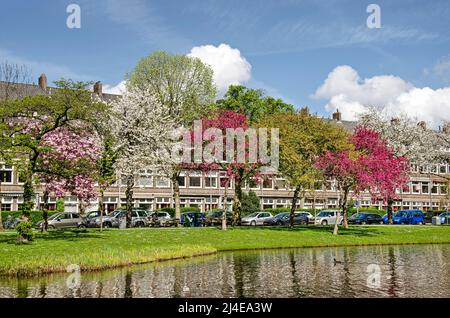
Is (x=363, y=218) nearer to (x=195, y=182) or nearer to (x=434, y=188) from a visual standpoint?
(x=195, y=182)

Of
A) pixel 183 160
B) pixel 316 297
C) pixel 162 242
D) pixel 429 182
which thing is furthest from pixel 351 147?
pixel 429 182

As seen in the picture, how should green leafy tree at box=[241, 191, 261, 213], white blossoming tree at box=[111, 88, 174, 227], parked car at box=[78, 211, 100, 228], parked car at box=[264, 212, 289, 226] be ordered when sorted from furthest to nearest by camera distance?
green leafy tree at box=[241, 191, 261, 213]
parked car at box=[264, 212, 289, 226]
parked car at box=[78, 211, 100, 228]
white blossoming tree at box=[111, 88, 174, 227]

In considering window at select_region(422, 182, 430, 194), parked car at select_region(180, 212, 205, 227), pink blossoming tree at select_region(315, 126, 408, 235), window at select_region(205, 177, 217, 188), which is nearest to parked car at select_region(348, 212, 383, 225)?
pink blossoming tree at select_region(315, 126, 408, 235)

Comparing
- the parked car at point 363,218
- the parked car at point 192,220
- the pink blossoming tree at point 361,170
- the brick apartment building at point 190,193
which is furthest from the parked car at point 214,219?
the parked car at point 363,218

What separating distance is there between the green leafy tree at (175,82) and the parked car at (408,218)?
1163 inches

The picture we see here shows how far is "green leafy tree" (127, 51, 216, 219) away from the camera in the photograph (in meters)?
57.5

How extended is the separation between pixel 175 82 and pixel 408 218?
3503cm

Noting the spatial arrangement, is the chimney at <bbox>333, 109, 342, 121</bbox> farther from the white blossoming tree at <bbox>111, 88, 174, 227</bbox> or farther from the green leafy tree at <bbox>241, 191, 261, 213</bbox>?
the white blossoming tree at <bbox>111, 88, 174, 227</bbox>

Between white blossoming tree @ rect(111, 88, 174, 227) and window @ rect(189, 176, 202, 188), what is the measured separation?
29.0 m

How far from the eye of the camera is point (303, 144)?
48.7 meters

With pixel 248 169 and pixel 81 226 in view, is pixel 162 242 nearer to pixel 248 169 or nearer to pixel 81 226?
pixel 248 169
